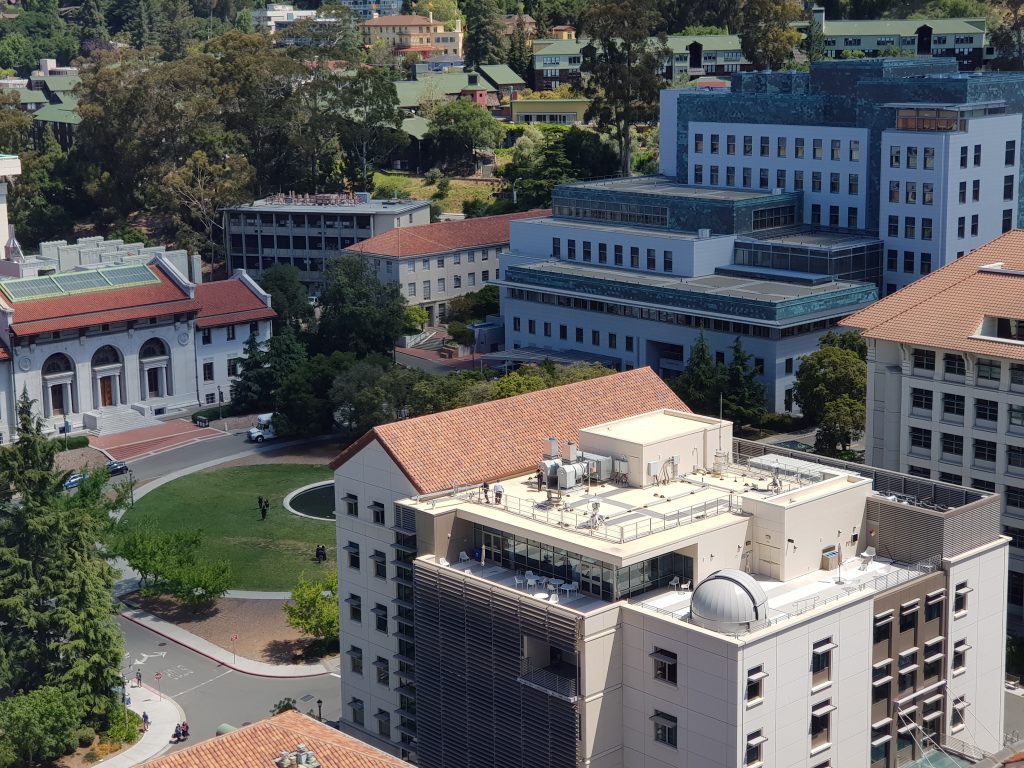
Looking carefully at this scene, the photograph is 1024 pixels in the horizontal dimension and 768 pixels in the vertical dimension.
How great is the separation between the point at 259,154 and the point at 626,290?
6280cm

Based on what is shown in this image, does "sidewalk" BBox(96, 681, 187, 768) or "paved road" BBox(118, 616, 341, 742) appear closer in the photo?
"sidewalk" BBox(96, 681, 187, 768)

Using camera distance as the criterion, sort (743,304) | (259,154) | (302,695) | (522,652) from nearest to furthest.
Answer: (522,652)
(302,695)
(743,304)
(259,154)

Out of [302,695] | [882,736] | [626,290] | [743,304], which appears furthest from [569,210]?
[882,736]

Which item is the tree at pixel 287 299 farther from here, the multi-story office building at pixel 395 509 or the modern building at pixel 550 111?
the multi-story office building at pixel 395 509

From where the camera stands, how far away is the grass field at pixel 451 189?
15612cm

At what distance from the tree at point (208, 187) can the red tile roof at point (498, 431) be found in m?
90.6

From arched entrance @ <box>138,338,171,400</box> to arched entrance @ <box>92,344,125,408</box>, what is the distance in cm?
167

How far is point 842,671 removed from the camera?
162 feet

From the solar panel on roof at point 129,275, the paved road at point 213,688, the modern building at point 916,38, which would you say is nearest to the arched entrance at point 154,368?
the solar panel on roof at point 129,275

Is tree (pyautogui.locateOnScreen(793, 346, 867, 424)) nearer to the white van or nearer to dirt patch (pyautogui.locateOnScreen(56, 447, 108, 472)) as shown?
the white van

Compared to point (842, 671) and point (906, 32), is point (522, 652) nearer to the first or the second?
point (842, 671)

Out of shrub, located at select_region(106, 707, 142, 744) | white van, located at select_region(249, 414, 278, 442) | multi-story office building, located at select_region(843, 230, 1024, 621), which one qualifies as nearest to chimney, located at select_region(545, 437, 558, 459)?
multi-story office building, located at select_region(843, 230, 1024, 621)

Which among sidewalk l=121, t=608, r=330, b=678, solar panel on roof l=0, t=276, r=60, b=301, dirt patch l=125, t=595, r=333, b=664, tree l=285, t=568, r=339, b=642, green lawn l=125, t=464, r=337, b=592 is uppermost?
solar panel on roof l=0, t=276, r=60, b=301

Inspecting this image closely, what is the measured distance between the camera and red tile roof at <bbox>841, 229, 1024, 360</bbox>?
6856 centimetres
